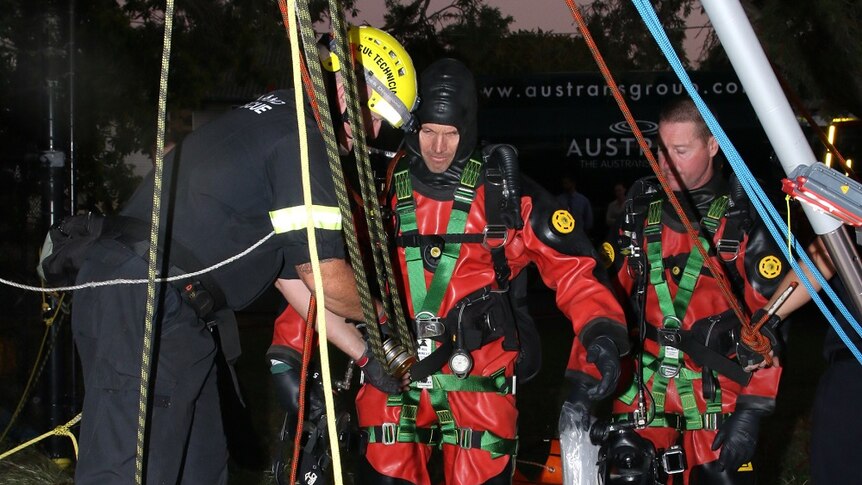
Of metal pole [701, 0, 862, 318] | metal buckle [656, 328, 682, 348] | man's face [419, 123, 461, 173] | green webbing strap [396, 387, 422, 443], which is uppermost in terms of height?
man's face [419, 123, 461, 173]

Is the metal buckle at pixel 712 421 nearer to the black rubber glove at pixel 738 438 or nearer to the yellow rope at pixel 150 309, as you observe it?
the black rubber glove at pixel 738 438

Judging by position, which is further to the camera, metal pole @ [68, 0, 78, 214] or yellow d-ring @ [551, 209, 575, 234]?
metal pole @ [68, 0, 78, 214]

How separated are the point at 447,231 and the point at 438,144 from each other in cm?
35

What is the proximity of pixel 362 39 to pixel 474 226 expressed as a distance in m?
0.94

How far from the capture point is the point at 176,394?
3379 millimetres

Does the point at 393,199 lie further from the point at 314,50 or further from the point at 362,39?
the point at 314,50

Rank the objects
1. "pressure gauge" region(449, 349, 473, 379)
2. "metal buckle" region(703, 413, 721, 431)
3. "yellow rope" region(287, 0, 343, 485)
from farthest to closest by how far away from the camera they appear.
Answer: "metal buckle" region(703, 413, 721, 431) → "pressure gauge" region(449, 349, 473, 379) → "yellow rope" region(287, 0, 343, 485)

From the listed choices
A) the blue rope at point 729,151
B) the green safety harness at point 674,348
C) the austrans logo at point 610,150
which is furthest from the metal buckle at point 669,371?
the austrans logo at point 610,150

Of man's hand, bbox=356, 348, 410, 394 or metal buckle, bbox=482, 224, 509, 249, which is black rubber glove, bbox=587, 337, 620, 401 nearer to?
metal buckle, bbox=482, 224, 509, 249

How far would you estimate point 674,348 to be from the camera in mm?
4457

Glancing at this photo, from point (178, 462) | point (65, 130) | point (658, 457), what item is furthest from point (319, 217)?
point (65, 130)

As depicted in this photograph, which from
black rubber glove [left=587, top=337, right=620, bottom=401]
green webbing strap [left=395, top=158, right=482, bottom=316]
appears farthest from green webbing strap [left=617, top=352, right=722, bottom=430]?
green webbing strap [left=395, top=158, right=482, bottom=316]

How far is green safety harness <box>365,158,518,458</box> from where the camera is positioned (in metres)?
4.29

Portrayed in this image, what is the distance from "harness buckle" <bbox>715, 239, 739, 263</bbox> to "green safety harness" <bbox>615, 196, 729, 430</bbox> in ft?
0.18
